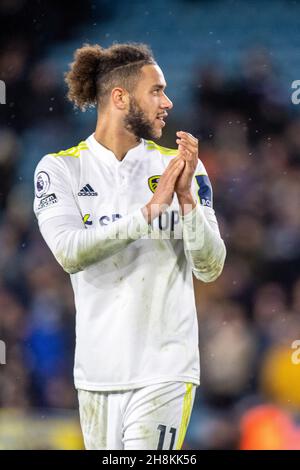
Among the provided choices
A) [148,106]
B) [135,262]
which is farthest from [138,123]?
[135,262]

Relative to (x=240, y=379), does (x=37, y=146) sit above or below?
above

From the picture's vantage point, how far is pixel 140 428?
8.18ft

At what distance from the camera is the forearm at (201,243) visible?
8.16 ft

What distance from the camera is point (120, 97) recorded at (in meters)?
2.88

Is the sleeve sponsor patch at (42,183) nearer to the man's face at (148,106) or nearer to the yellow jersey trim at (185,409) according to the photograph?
the man's face at (148,106)

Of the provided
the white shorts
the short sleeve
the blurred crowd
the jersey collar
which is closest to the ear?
the jersey collar

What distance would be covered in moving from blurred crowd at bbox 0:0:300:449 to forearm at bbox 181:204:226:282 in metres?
1.92

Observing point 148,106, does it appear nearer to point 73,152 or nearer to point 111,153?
point 111,153

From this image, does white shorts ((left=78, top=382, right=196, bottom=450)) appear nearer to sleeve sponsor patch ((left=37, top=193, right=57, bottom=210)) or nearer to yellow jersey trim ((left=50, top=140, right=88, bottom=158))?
sleeve sponsor patch ((left=37, top=193, right=57, bottom=210))

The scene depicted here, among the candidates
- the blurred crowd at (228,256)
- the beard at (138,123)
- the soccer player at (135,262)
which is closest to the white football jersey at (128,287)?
the soccer player at (135,262)

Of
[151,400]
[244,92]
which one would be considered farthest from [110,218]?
[244,92]

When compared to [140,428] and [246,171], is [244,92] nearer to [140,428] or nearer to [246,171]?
[246,171]

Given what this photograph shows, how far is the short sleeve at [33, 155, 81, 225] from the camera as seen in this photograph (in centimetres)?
266

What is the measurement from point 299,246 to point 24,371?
1.69 metres
